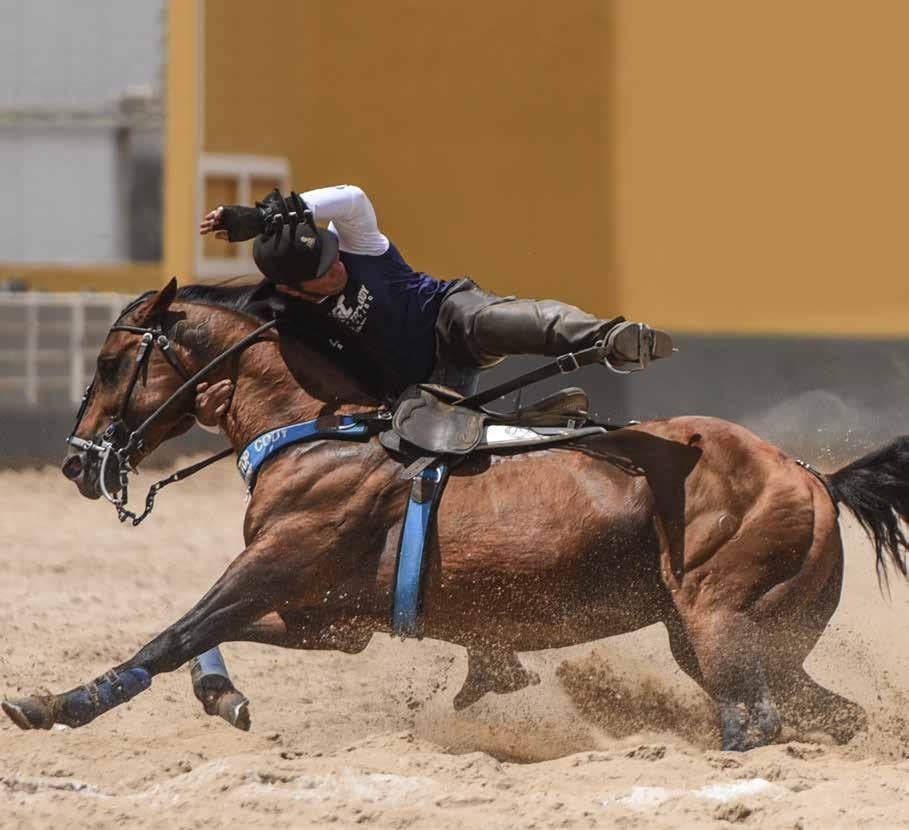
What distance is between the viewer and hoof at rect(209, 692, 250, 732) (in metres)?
4.64

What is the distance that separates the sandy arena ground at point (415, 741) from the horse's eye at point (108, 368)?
114 centimetres

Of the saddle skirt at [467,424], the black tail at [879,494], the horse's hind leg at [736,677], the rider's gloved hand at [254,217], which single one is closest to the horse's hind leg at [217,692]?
the saddle skirt at [467,424]

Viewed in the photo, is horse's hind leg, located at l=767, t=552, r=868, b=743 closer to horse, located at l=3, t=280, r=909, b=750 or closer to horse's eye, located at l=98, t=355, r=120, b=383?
horse, located at l=3, t=280, r=909, b=750

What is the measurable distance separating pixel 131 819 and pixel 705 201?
758cm

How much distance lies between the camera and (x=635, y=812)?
3.78 metres

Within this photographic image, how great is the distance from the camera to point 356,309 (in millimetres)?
4848

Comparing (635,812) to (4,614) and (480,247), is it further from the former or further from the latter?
(480,247)

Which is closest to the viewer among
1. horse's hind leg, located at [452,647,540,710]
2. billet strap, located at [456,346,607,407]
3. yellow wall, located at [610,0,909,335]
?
billet strap, located at [456,346,607,407]

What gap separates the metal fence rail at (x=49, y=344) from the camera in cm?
1073

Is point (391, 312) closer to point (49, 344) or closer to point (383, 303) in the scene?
point (383, 303)

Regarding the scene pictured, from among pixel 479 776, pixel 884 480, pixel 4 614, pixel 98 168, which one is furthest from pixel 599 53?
pixel 479 776

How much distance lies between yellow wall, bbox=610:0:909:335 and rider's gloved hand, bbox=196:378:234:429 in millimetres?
6174

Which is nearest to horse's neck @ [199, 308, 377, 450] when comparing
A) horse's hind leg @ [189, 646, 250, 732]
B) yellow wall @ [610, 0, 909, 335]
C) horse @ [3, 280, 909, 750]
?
horse @ [3, 280, 909, 750]

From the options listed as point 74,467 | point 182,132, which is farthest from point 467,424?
point 182,132
